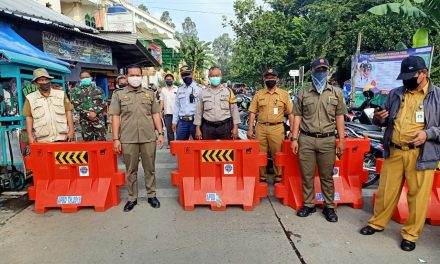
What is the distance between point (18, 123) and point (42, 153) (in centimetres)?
166

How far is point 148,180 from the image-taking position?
475cm

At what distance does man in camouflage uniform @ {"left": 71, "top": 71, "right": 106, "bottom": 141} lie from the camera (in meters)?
6.36

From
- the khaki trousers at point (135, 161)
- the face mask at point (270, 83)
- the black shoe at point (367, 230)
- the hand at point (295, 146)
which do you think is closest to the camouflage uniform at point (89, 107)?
the khaki trousers at point (135, 161)

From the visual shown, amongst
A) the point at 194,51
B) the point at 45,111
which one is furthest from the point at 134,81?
the point at 194,51

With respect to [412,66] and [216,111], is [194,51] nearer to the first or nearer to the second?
[216,111]

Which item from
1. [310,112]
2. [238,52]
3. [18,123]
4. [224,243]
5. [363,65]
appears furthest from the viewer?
[238,52]

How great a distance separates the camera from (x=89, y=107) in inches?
251

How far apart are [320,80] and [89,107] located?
4267 millimetres

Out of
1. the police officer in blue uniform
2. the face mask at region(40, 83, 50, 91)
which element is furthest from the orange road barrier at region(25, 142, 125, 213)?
the police officer in blue uniform

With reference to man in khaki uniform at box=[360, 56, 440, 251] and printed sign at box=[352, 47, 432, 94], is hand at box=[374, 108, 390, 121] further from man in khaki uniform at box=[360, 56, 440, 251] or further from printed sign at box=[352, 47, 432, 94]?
printed sign at box=[352, 47, 432, 94]

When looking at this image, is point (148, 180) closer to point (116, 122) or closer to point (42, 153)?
point (116, 122)

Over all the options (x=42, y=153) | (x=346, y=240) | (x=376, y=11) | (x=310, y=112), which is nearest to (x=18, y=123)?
(x=42, y=153)

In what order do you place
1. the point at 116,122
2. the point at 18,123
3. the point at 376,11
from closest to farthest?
the point at 116,122
the point at 18,123
the point at 376,11

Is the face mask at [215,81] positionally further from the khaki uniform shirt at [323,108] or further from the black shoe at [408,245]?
the black shoe at [408,245]
